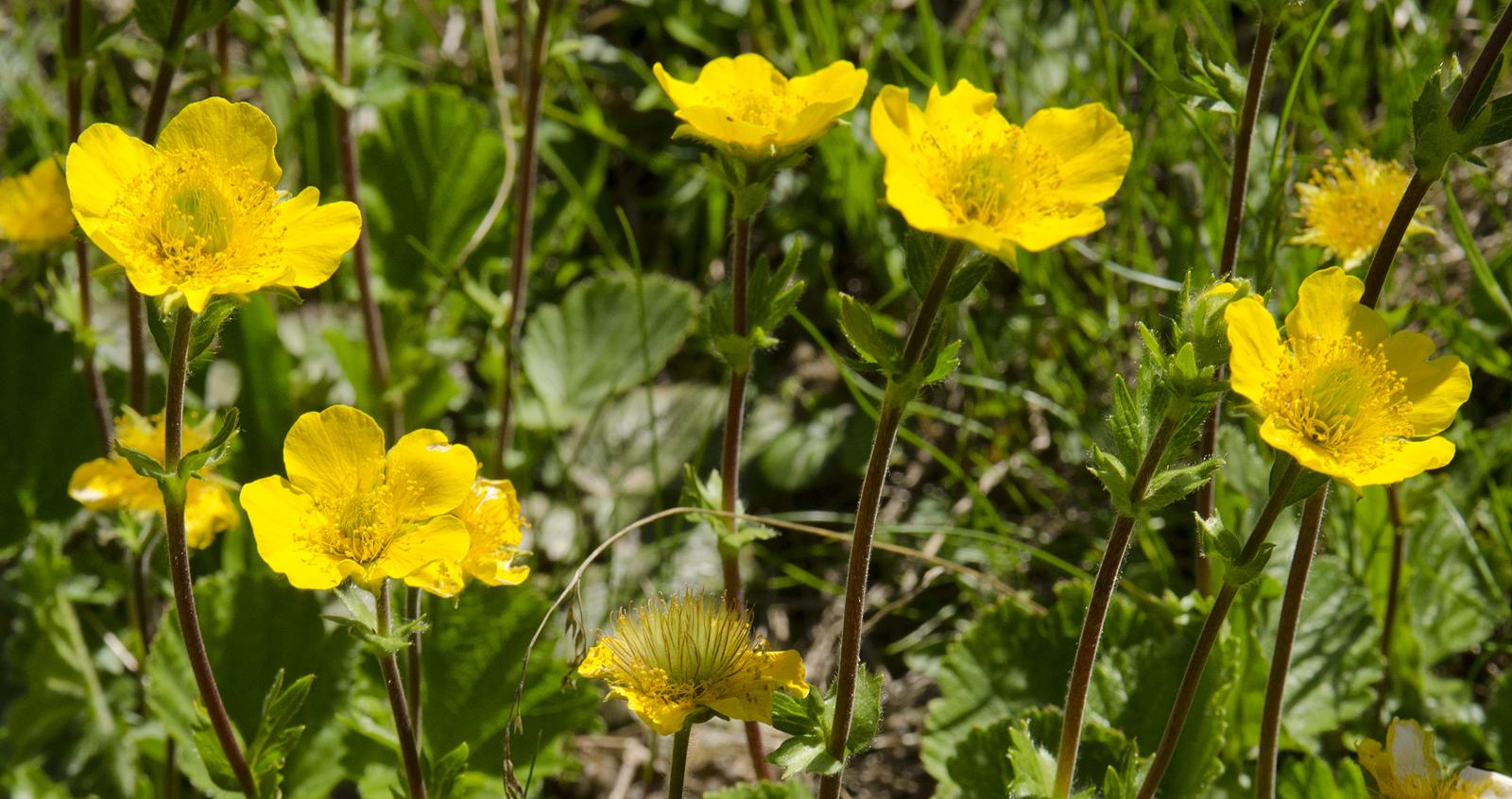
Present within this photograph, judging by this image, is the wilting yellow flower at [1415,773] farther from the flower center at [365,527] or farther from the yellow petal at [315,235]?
the yellow petal at [315,235]

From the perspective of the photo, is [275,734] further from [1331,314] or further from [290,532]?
[1331,314]

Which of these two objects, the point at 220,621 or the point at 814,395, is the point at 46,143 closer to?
the point at 220,621

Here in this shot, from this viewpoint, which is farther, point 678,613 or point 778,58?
point 778,58

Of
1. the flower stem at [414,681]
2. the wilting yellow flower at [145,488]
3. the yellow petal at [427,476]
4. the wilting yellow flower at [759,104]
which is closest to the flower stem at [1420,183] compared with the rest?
the wilting yellow flower at [759,104]

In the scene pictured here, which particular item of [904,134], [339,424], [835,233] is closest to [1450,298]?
[835,233]

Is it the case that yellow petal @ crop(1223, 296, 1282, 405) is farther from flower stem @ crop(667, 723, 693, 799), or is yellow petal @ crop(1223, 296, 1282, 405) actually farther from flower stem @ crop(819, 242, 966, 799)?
flower stem @ crop(667, 723, 693, 799)

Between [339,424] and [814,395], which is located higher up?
[339,424]

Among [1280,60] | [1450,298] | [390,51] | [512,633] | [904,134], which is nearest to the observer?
[904,134]

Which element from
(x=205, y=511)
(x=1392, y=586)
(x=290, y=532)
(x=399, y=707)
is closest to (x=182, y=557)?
(x=290, y=532)
